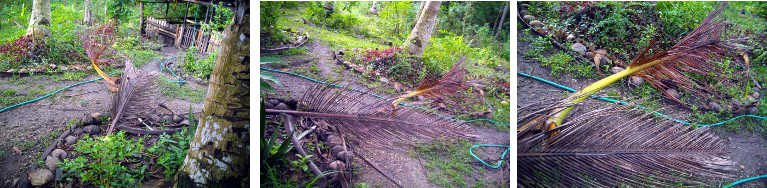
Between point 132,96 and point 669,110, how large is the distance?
7.57 feet

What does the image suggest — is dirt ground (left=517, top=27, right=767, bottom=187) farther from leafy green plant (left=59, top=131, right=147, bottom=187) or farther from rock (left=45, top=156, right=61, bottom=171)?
rock (left=45, top=156, right=61, bottom=171)

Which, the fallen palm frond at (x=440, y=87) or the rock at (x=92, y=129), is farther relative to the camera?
the fallen palm frond at (x=440, y=87)

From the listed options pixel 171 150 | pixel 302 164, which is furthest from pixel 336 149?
pixel 171 150

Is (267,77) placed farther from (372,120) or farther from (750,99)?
(750,99)

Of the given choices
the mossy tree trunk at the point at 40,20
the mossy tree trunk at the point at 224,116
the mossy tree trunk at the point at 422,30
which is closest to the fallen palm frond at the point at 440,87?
the mossy tree trunk at the point at 422,30

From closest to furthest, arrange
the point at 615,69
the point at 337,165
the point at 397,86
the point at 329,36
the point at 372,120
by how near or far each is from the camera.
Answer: the point at 337,165 < the point at 372,120 < the point at 397,86 < the point at 615,69 < the point at 329,36

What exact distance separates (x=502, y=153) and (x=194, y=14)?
1426mm

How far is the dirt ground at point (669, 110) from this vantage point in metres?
1.58

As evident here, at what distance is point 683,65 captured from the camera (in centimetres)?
163

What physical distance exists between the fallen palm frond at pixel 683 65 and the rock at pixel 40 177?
1854mm

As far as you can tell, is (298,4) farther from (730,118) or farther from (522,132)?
(730,118)

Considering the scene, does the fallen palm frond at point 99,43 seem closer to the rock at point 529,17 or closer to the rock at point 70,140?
the rock at point 70,140

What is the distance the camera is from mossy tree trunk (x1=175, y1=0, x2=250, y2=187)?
51.2 inches

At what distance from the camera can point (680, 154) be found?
152cm
